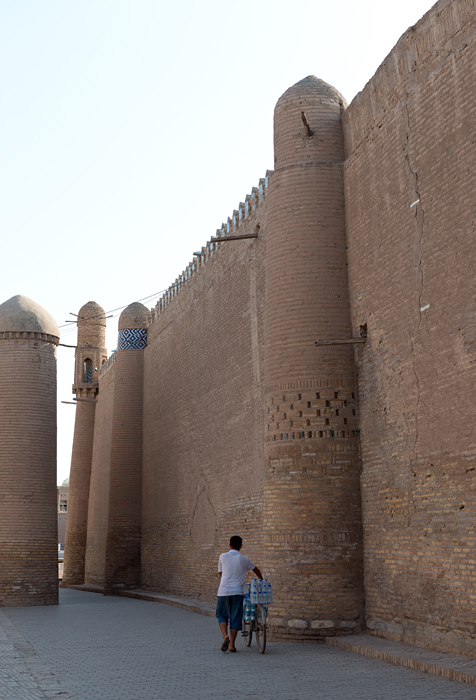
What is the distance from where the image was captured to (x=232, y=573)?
813cm

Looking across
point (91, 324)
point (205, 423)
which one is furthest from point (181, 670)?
point (91, 324)

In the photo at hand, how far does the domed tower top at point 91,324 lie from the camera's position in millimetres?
26203

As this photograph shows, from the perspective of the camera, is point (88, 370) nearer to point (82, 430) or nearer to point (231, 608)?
point (82, 430)

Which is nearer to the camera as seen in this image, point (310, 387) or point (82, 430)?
point (310, 387)

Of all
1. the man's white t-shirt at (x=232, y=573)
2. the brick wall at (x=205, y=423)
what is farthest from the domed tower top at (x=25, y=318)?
the man's white t-shirt at (x=232, y=573)

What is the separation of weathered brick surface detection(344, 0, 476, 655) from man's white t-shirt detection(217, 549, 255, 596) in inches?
62.8

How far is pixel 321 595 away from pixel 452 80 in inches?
225

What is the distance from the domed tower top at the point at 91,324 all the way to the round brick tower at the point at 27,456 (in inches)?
330

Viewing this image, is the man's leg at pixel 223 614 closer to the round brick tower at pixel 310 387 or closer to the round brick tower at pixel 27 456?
the round brick tower at pixel 310 387

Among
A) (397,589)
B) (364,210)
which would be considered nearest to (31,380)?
(364,210)

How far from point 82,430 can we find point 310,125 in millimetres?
17230

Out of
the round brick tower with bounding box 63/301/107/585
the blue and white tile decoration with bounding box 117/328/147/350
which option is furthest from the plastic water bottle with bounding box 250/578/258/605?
the round brick tower with bounding box 63/301/107/585

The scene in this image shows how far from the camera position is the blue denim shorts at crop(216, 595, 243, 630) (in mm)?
8070

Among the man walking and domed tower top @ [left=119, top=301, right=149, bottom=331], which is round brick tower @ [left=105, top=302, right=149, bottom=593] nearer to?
domed tower top @ [left=119, top=301, right=149, bottom=331]
